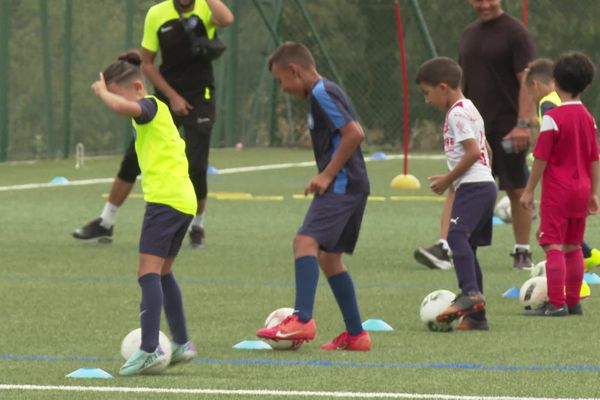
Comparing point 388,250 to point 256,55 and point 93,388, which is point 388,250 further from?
point 256,55

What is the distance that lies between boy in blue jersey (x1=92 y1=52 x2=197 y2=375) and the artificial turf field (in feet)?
1.03

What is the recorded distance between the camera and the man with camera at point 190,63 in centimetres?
1258

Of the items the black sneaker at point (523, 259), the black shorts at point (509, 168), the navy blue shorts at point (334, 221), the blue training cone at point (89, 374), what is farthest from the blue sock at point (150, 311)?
the black shorts at point (509, 168)

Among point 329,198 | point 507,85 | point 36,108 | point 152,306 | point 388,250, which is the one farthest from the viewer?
point 36,108

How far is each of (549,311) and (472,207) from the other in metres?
0.77

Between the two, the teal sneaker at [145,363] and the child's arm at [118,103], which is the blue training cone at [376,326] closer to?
the teal sneaker at [145,363]

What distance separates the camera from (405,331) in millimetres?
8656

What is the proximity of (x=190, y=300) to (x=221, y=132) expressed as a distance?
761 inches

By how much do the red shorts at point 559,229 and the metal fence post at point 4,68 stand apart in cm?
1560

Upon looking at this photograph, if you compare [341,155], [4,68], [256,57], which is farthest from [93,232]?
[256,57]

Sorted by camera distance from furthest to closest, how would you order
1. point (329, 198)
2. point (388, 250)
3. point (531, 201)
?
point (388, 250), point (531, 201), point (329, 198)

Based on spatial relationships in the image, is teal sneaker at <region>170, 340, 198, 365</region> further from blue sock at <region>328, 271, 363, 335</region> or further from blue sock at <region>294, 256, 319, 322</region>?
blue sock at <region>328, 271, 363, 335</region>

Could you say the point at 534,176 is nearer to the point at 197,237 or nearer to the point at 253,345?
the point at 253,345

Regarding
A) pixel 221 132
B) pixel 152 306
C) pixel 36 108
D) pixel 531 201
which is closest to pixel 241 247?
pixel 531 201
